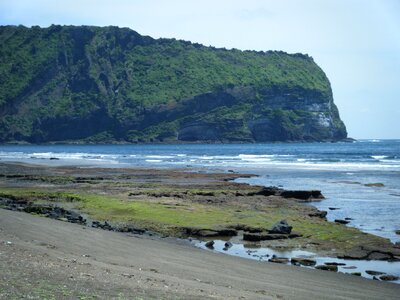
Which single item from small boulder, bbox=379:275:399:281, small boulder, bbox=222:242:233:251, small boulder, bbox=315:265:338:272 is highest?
small boulder, bbox=379:275:399:281

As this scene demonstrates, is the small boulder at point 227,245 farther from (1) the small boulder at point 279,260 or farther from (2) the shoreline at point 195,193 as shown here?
A: (1) the small boulder at point 279,260

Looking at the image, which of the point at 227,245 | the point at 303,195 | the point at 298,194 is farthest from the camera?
the point at 298,194

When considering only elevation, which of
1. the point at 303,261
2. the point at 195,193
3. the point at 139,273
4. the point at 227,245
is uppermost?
the point at 139,273

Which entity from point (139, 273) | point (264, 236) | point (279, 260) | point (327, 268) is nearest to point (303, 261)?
point (279, 260)

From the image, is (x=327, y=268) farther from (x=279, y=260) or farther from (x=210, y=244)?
(x=210, y=244)

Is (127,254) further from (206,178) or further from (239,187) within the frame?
(206,178)

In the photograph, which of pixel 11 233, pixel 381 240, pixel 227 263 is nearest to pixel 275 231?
pixel 381 240

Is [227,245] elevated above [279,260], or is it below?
below

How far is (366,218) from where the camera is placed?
3406 cm

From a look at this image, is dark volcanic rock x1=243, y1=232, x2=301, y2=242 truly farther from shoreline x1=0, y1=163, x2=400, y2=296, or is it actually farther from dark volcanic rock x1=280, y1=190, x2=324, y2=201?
dark volcanic rock x1=280, y1=190, x2=324, y2=201

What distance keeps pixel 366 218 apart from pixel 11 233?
20985mm

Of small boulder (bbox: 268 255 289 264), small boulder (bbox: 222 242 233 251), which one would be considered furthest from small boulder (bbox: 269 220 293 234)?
small boulder (bbox: 268 255 289 264)

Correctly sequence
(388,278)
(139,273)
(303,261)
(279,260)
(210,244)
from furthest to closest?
(210,244) → (279,260) → (303,261) → (388,278) → (139,273)

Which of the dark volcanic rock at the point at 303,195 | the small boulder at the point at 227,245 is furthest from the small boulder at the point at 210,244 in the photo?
the dark volcanic rock at the point at 303,195
